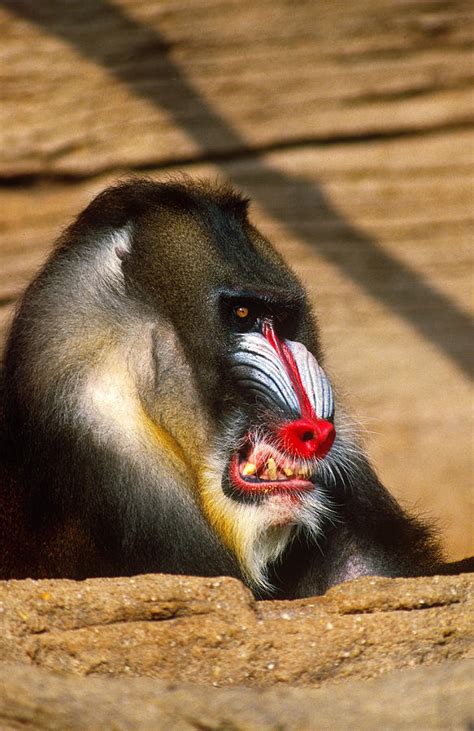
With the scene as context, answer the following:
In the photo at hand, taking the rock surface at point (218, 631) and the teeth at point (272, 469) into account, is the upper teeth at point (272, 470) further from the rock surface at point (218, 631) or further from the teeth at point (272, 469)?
the rock surface at point (218, 631)

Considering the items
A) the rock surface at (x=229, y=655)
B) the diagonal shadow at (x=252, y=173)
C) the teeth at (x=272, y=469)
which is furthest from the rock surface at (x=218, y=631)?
the diagonal shadow at (x=252, y=173)

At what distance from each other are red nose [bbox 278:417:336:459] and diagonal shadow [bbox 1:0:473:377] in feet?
14.9

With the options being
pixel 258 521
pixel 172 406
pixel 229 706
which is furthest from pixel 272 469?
pixel 229 706

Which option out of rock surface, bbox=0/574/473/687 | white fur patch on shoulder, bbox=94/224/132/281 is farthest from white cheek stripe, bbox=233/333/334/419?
rock surface, bbox=0/574/473/687

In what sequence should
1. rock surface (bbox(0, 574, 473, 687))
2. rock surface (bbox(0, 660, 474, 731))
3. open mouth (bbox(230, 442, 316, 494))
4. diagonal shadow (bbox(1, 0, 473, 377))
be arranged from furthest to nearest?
diagonal shadow (bbox(1, 0, 473, 377)), open mouth (bbox(230, 442, 316, 494)), rock surface (bbox(0, 574, 473, 687)), rock surface (bbox(0, 660, 474, 731))

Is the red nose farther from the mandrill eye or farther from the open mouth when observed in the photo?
the mandrill eye

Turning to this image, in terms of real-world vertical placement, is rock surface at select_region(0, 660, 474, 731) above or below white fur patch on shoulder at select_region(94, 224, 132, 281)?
Answer: below

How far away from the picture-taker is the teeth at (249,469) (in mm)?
4660

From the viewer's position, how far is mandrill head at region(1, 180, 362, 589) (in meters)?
4.64

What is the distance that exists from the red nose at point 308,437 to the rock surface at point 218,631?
778 mm

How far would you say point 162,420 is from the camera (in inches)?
190

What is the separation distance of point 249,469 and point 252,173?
451cm

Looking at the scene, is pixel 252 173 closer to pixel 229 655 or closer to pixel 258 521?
pixel 258 521

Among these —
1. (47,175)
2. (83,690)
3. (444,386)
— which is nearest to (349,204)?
(444,386)
